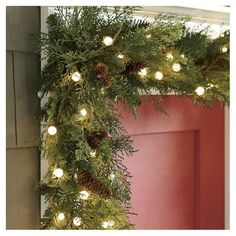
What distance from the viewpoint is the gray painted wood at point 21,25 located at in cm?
107

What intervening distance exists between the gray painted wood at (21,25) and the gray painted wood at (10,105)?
34 mm

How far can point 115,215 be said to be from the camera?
1035mm

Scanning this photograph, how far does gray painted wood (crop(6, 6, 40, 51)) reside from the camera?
41.9 inches

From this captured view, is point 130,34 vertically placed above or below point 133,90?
above

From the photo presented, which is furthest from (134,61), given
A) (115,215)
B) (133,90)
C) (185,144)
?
(185,144)

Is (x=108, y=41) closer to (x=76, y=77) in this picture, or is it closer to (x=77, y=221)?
(x=76, y=77)

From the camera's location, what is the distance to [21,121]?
43.3 inches

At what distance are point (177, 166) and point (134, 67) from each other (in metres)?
0.59

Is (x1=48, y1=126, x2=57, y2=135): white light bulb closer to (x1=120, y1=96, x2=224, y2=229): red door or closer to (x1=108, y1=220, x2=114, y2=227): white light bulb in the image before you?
(x1=108, y1=220, x2=114, y2=227): white light bulb

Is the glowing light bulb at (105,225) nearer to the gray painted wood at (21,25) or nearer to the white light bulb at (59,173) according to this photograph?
the white light bulb at (59,173)

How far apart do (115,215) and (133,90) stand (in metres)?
0.30

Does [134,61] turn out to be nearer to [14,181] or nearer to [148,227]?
[14,181]
